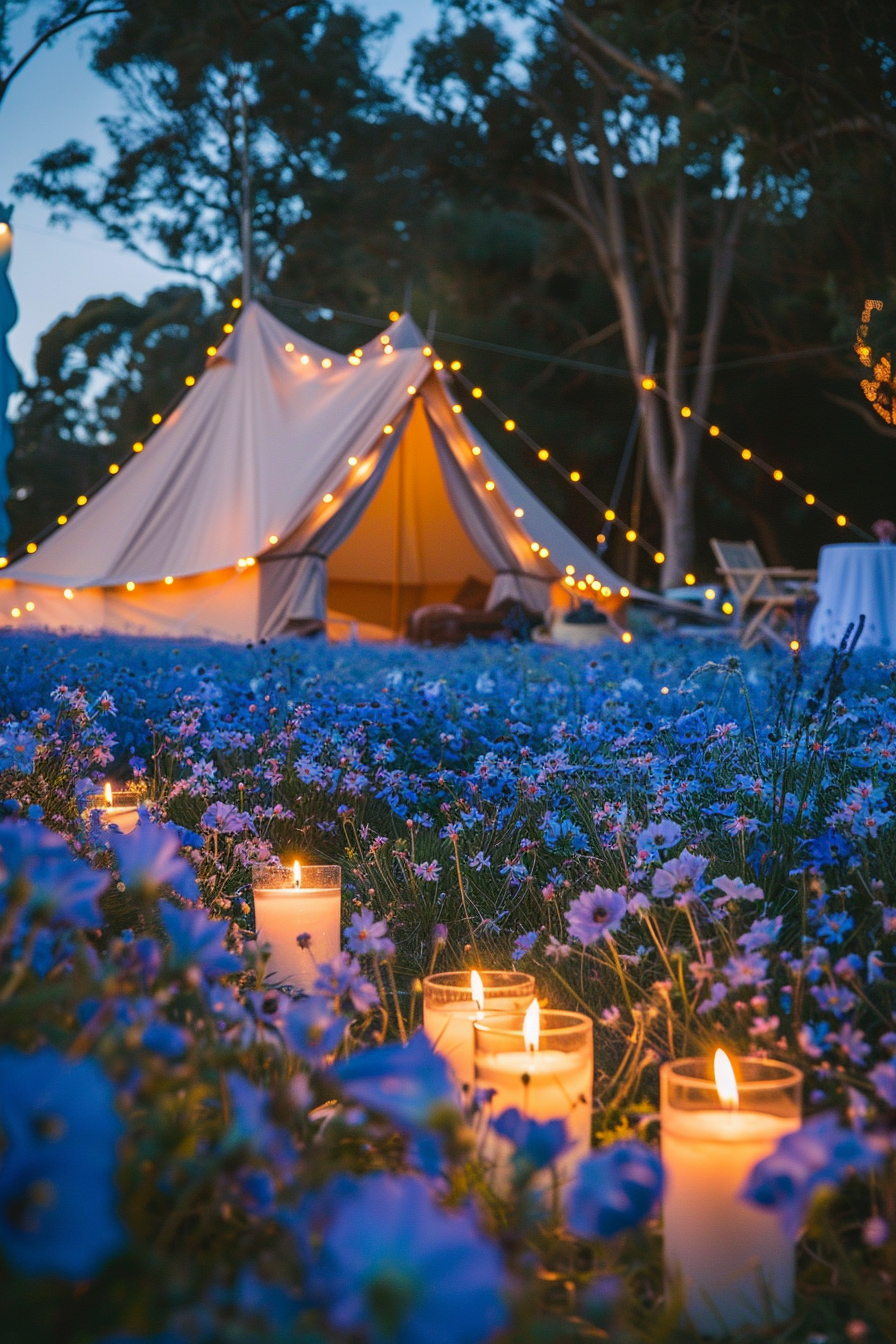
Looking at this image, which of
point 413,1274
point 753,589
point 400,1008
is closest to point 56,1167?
point 413,1274

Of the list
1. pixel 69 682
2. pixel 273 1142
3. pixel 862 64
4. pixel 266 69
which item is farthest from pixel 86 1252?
pixel 266 69

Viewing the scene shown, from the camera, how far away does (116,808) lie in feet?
6.88

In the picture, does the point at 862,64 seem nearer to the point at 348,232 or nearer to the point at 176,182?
the point at 348,232

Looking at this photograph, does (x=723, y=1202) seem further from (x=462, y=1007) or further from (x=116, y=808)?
(x=116, y=808)

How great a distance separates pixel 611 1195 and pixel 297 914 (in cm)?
114

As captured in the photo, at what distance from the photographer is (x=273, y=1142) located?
64 cm

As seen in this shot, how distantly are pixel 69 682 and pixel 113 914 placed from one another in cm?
117

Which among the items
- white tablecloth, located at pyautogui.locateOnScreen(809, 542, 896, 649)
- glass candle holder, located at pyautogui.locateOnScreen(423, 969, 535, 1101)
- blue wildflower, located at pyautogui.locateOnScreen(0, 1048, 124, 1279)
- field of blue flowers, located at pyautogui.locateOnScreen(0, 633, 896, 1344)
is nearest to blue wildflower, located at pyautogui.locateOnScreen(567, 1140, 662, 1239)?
field of blue flowers, located at pyautogui.locateOnScreen(0, 633, 896, 1344)

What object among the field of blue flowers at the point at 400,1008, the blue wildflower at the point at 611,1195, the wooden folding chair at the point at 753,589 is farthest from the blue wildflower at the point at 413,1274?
the wooden folding chair at the point at 753,589

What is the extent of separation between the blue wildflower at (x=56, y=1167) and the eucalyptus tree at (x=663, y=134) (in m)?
8.94

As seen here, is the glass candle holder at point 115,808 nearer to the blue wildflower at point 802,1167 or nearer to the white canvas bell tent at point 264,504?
the blue wildflower at point 802,1167

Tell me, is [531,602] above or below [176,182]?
below

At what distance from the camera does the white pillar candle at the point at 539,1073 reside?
106 cm

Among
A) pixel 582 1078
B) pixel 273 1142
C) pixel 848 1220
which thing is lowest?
pixel 848 1220
